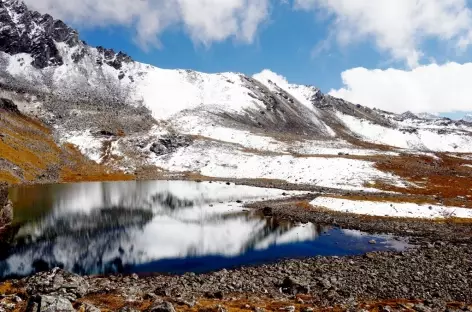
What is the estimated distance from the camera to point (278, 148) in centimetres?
16425

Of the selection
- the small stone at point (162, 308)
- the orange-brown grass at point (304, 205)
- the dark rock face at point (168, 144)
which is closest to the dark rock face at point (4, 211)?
the small stone at point (162, 308)

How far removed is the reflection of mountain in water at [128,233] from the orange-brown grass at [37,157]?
35.1 meters

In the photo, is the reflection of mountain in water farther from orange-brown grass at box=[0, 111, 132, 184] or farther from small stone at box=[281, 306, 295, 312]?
orange-brown grass at box=[0, 111, 132, 184]

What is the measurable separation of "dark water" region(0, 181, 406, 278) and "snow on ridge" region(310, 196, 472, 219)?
496 inches

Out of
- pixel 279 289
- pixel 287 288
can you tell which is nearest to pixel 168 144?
pixel 279 289

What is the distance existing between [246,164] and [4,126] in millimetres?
86628

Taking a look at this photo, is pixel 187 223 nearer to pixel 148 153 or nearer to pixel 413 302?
pixel 413 302

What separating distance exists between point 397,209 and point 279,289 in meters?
42.6

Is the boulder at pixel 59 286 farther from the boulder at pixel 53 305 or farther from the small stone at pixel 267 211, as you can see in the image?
the small stone at pixel 267 211

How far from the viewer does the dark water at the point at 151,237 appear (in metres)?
39.3

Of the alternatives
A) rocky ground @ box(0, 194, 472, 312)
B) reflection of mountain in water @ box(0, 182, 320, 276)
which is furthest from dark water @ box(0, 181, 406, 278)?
rocky ground @ box(0, 194, 472, 312)

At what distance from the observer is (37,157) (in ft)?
405

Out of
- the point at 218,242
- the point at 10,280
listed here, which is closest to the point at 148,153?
the point at 218,242

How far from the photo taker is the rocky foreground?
24953 mm
